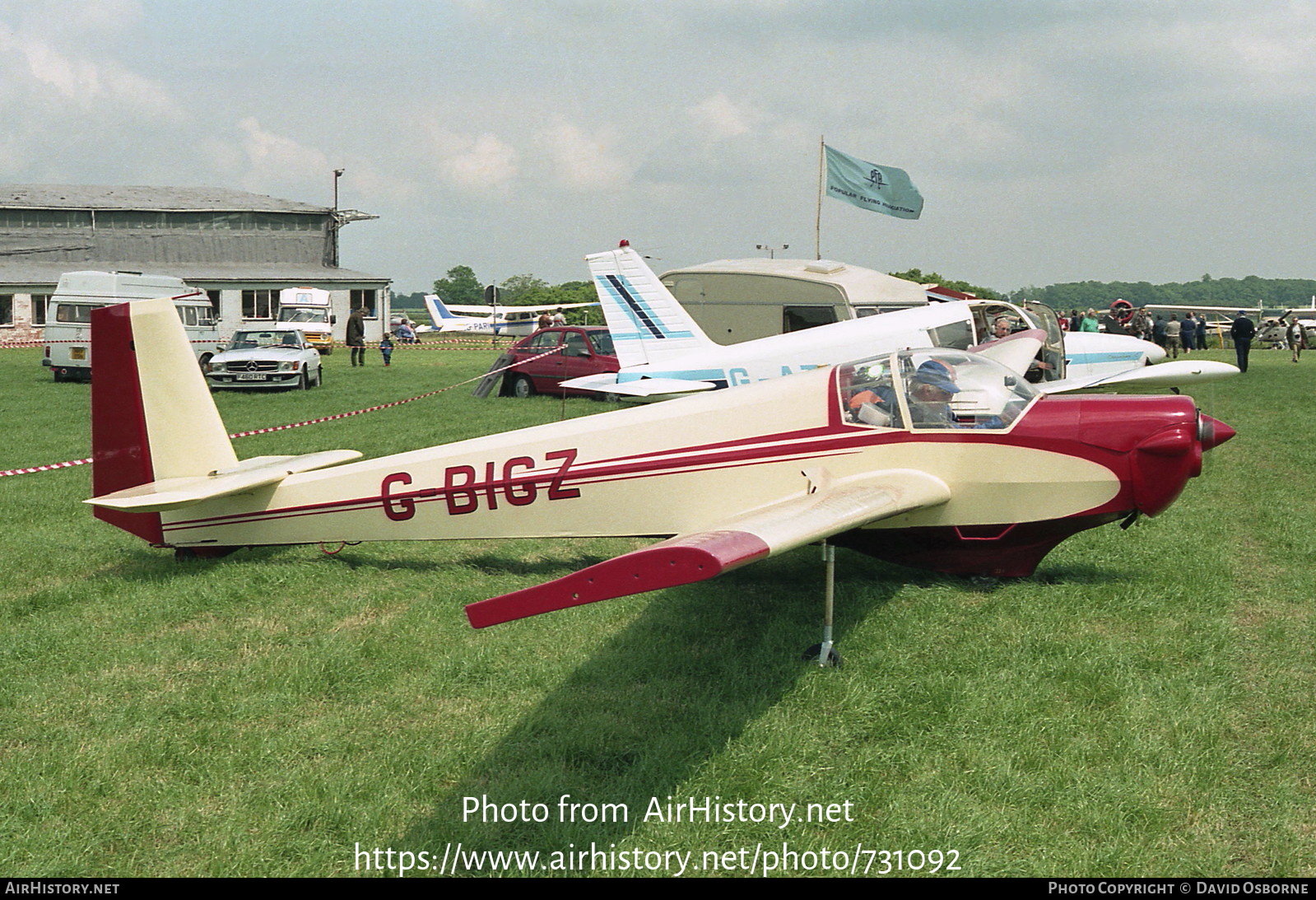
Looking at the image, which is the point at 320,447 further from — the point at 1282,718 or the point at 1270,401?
the point at 1270,401

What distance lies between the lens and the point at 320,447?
13.9 meters

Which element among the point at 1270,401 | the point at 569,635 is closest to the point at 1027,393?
the point at 569,635

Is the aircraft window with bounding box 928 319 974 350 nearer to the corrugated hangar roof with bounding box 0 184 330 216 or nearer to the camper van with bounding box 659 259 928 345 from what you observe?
the camper van with bounding box 659 259 928 345

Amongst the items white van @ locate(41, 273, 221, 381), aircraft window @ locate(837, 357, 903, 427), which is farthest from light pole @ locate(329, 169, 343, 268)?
aircraft window @ locate(837, 357, 903, 427)

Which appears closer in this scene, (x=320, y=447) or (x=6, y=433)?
(x=320, y=447)

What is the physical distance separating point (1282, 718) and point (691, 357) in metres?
12.0

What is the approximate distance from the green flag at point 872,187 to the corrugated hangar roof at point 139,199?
3483 centimetres

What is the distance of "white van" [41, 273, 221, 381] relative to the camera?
85.1 feet

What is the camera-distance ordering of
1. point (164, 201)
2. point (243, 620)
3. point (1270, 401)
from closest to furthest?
point (243, 620) → point (1270, 401) → point (164, 201)

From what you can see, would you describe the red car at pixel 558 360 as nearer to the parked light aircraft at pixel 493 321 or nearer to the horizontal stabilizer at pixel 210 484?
the horizontal stabilizer at pixel 210 484

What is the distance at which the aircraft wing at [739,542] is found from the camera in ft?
12.3

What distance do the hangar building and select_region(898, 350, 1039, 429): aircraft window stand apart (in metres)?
49.0

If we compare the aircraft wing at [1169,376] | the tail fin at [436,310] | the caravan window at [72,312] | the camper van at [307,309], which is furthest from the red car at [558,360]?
the tail fin at [436,310]

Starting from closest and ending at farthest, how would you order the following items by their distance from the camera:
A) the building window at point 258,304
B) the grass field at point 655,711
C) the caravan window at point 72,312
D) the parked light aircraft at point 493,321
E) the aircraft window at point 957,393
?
the grass field at point 655,711 → the aircraft window at point 957,393 → the caravan window at point 72,312 → the building window at point 258,304 → the parked light aircraft at point 493,321
